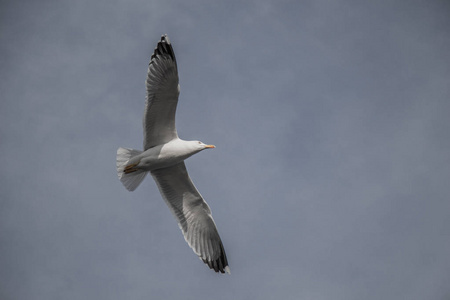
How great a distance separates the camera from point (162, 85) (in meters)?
9.07

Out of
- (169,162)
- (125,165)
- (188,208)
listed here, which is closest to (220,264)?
(188,208)

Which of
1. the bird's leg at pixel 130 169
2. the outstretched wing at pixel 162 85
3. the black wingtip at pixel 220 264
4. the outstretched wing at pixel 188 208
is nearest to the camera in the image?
the outstretched wing at pixel 162 85

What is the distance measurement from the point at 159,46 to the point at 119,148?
1917mm

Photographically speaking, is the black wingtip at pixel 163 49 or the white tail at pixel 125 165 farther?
the white tail at pixel 125 165

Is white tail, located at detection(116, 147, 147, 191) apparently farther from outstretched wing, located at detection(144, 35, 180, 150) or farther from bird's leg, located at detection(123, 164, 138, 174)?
outstretched wing, located at detection(144, 35, 180, 150)

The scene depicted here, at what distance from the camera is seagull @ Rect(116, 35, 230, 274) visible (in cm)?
909

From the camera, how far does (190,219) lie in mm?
10023

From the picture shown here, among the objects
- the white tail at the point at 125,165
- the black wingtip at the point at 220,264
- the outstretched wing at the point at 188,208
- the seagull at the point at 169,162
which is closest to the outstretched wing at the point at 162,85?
the seagull at the point at 169,162

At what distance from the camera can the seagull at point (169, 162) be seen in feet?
29.8

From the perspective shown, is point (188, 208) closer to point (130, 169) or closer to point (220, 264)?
point (220, 264)

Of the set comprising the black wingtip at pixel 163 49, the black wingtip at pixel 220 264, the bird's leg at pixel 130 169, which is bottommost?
the black wingtip at pixel 220 264

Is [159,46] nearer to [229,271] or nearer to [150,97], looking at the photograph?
[150,97]

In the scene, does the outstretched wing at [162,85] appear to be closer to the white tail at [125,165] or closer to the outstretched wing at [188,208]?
the white tail at [125,165]

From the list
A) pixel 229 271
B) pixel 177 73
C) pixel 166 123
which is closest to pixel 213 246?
pixel 229 271
